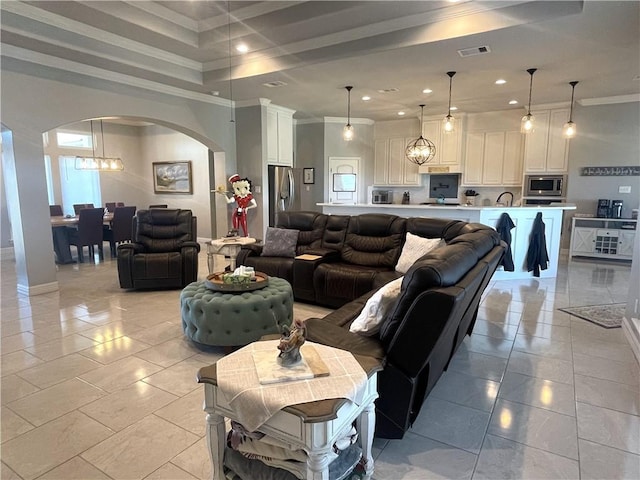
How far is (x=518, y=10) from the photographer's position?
3.55 m

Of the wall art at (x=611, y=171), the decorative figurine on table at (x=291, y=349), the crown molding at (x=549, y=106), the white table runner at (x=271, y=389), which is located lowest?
the white table runner at (x=271, y=389)

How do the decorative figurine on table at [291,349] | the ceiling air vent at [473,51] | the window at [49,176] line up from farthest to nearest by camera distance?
1. the window at [49,176]
2. the ceiling air vent at [473,51]
3. the decorative figurine on table at [291,349]

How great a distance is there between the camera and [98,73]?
17.1ft

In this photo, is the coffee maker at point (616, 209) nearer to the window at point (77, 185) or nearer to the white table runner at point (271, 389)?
the white table runner at point (271, 389)

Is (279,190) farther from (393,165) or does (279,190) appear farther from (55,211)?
(55,211)

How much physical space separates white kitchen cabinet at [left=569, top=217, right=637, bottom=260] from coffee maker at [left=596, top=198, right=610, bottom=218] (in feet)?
0.33

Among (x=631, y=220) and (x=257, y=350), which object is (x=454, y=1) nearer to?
(x=257, y=350)

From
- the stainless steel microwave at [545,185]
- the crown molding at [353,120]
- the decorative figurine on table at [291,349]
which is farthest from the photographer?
the crown molding at [353,120]

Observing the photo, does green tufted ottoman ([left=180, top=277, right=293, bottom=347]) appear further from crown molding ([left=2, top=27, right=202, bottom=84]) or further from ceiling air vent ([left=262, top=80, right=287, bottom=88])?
ceiling air vent ([left=262, top=80, right=287, bottom=88])

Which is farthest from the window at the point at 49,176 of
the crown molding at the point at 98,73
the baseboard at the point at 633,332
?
the baseboard at the point at 633,332

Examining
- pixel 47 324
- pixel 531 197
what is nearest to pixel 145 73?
pixel 47 324

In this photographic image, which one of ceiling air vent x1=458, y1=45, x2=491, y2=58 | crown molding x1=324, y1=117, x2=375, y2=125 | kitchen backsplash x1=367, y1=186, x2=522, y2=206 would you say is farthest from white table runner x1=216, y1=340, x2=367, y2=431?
crown molding x1=324, y1=117, x2=375, y2=125

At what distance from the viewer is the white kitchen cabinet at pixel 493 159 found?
301 inches

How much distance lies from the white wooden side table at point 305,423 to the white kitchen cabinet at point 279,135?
6103mm
